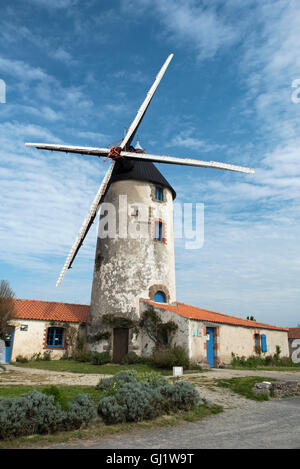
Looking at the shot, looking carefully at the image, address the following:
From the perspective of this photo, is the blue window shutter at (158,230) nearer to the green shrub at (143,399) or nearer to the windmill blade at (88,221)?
the windmill blade at (88,221)

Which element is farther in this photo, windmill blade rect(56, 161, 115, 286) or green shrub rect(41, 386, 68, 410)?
windmill blade rect(56, 161, 115, 286)

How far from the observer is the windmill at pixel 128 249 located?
19.3 meters

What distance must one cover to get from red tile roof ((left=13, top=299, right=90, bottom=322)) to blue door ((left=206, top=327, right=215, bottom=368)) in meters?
8.63

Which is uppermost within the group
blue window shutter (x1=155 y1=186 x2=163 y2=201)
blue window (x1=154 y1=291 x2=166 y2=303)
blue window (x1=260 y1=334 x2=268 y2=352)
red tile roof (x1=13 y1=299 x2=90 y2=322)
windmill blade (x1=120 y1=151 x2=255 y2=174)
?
windmill blade (x1=120 y1=151 x2=255 y2=174)

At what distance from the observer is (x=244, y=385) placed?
416 inches

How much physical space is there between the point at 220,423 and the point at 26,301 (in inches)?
749

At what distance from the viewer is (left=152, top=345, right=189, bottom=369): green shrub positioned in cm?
1515

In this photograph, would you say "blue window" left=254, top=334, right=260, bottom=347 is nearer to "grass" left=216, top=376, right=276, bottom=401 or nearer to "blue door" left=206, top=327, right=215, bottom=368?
"blue door" left=206, top=327, right=215, bottom=368

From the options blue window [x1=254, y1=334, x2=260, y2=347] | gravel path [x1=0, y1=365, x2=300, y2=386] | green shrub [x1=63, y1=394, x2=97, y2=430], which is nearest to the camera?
green shrub [x1=63, y1=394, x2=97, y2=430]

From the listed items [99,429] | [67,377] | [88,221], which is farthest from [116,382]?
[88,221]

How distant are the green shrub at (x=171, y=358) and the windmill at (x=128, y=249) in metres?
3.49

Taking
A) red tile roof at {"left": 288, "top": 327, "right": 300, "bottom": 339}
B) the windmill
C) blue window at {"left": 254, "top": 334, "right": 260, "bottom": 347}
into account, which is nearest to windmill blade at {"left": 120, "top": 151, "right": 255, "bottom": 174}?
the windmill

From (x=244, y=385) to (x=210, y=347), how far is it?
25.1 ft

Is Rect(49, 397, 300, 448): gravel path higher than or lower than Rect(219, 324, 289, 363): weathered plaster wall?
lower
